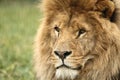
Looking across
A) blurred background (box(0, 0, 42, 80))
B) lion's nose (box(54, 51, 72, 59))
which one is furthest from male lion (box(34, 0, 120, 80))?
blurred background (box(0, 0, 42, 80))

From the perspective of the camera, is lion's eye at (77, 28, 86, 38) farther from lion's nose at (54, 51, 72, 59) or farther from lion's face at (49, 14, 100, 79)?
lion's nose at (54, 51, 72, 59)

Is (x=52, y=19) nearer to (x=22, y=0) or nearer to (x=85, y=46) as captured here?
(x=85, y=46)

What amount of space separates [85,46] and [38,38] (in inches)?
20.8

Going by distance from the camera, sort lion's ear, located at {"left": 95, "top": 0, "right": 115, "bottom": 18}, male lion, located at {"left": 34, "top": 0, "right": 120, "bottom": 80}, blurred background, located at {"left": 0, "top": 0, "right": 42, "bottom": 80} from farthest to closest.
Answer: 1. blurred background, located at {"left": 0, "top": 0, "right": 42, "bottom": 80}
2. lion's ear, located at {"left": 95, "top": 0, "right": 115, "bottom": 18}
3. male lion, located at {"left": 34, "top": 0, "right": 120, "bottom": 80}

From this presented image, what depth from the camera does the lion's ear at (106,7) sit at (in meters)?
3.93

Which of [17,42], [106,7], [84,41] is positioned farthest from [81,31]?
[17,42]

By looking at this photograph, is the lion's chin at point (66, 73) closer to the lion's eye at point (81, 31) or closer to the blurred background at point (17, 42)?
the lion's eye at point (81, 31)

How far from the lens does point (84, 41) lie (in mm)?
3938

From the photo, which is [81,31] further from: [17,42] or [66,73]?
[17,42]

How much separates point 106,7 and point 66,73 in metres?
0.67

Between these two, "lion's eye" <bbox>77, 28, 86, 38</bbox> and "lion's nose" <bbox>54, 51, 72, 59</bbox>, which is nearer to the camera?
"lion's nose" <bbox>54, 51, 72, 59</bbox>

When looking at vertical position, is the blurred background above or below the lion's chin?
above

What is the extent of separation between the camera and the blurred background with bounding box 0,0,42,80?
19.9 ft

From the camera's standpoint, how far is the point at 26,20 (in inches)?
473
